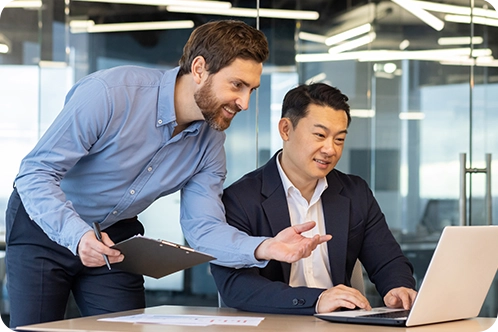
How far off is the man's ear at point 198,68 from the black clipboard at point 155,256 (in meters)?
0.61

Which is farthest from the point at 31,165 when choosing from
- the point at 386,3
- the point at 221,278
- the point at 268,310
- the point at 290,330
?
Result: the point at 386,3

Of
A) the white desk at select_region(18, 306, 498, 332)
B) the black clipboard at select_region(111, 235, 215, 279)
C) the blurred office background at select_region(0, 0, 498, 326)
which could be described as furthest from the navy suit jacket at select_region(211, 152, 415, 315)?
the blurred office background at select_region(0, 0, 498, 326)

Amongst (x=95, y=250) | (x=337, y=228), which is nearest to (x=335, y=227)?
(x=337, y=228)

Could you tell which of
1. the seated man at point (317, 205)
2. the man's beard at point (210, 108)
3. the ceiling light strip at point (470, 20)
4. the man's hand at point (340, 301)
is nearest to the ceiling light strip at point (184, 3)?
the ceiling light strip at point (470, 20)

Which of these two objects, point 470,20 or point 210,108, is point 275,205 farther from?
point 470,20

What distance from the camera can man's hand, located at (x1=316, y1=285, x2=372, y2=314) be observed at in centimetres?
203

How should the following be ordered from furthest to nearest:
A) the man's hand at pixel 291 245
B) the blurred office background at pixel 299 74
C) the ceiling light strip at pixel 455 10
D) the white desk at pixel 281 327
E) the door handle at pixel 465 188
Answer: the blurred office background at pixel 299 74 < the ceiling light strip at pixel 455 10 < the door handle at pixel 465 188 < the man's hand at pixel 291 245 < the white desk at pixel 281 327

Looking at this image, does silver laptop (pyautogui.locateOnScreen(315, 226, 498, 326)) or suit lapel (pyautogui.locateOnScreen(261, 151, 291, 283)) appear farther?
suit lapel (pyautogui.locateOnScreen(261, 151, 291, 283))

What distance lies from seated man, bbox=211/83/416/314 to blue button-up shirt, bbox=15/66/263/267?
5.2 inches

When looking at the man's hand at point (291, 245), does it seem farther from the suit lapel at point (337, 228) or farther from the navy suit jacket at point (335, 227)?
the suit lapel at point (337, 228)

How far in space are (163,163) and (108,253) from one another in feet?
1.73

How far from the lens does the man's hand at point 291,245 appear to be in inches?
82.1

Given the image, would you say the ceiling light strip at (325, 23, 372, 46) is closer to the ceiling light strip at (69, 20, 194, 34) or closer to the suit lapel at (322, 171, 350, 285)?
the ceiling light strip at (69, 20, 194, 34)

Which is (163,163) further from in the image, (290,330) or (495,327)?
(495,327)
